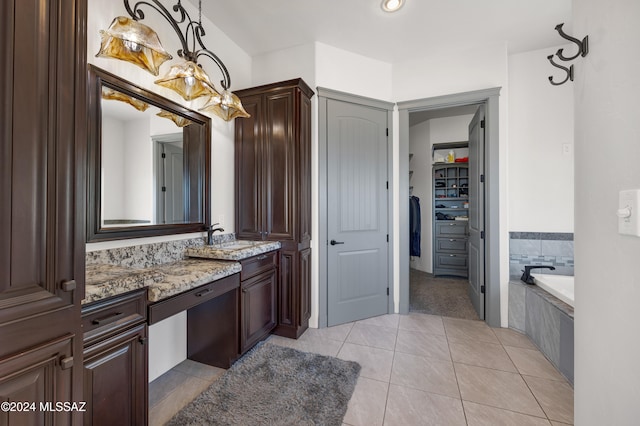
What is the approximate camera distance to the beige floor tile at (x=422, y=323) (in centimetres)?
267

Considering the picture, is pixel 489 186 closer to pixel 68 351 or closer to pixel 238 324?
pixel 238 324

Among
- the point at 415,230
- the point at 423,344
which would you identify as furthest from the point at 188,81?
the point at 415,230

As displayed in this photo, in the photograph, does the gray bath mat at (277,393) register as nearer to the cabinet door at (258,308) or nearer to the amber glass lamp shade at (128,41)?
the cabinet door at (258,308)

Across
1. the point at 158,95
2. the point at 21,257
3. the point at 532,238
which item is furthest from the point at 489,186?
the point at 21,257

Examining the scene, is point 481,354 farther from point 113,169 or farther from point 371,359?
point 113,169

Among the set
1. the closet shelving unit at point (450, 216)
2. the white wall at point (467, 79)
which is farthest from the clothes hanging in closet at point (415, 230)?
the white wall at point (467, 79)

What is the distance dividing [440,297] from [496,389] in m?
1.95

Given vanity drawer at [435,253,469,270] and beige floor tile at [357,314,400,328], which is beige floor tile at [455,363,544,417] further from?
vanity drawer at [435,253,469,270]

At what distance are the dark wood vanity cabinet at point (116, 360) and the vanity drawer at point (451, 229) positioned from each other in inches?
187

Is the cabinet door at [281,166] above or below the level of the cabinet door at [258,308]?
above

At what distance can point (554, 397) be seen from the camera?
1698mm

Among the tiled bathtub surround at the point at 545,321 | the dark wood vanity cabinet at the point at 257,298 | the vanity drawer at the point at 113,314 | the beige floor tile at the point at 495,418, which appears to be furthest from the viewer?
the dark wood vanity cabinet at the point at 257,298

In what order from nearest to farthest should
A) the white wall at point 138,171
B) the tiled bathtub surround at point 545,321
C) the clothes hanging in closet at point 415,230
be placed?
the white wall at point 138,171 < the tiled bathtub surround at point 545,321 < the clothes hanging in closet at point 415,230

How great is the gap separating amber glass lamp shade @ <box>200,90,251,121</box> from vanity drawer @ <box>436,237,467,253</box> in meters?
4.18
